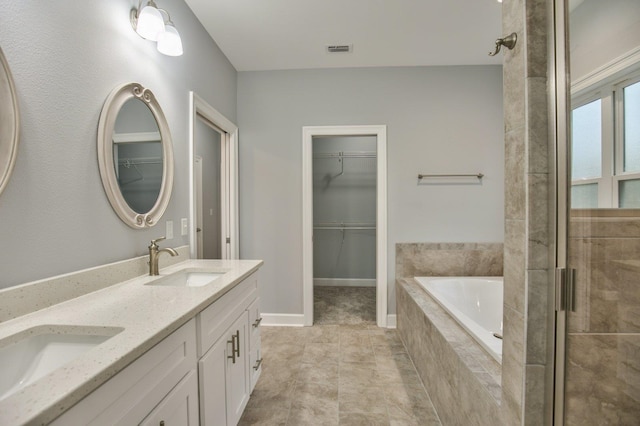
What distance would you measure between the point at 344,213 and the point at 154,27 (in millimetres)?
3539

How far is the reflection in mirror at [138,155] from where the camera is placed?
4.54 ft

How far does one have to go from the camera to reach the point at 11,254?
92 cm

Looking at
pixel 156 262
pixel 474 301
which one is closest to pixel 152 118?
pixel 156 262

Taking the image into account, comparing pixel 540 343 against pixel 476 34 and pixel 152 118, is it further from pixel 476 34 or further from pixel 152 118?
pixel 476 34

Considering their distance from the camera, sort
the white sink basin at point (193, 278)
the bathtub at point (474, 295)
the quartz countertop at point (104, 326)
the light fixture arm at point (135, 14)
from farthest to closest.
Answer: the bathtub at point (474, 295)
the white sink basin at point (193, 278)
the light fixture arm at point (135, 14)
the quartz countertop at point (104, 326)

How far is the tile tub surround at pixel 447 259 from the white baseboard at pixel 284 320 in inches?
45.4

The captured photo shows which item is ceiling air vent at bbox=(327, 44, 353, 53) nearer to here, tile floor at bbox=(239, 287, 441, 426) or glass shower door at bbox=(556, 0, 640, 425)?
glass shower door at bbox=(556, 0, 640, 425)

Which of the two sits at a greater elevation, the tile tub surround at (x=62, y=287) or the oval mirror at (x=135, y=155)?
the oval mirror at (x=135, y=155)

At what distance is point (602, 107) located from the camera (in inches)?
32.6

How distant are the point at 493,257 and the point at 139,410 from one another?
3151 mm

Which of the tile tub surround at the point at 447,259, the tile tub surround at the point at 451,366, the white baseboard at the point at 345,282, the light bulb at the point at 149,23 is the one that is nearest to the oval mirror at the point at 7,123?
the light bulb at the point at 149,23

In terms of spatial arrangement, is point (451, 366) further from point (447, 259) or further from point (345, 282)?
point (345, 282)

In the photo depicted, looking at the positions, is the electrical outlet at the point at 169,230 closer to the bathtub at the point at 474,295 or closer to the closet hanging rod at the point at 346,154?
the bathtub at the point at 474,295

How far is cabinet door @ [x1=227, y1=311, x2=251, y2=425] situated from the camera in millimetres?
1383
